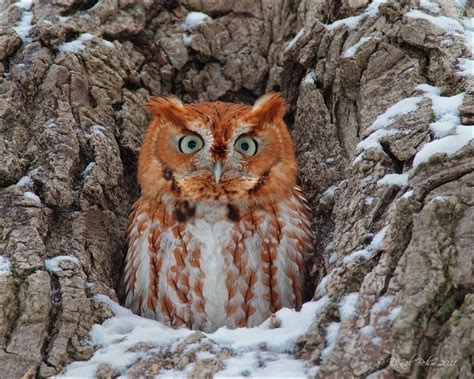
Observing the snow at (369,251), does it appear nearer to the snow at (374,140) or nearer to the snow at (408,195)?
the snow at (408,195)

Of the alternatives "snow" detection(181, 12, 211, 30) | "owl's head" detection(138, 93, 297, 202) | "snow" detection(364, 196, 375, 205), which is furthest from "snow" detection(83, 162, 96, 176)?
"snow" detection(364, 196, 375, 205)

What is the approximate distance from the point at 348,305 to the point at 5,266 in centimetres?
141

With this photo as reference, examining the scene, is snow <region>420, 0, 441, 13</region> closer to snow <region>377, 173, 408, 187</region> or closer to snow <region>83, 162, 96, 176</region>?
snow <region>377, 173, 408, 187</region>

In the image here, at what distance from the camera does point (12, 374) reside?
2.74m

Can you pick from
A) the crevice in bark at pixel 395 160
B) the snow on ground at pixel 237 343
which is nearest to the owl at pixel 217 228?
the snow on ground at pixel 237 343

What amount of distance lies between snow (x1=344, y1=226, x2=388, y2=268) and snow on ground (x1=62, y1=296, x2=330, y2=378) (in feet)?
0.60

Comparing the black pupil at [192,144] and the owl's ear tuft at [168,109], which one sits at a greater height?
the owl's ear tuft at [168,109]

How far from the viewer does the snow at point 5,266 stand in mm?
2988

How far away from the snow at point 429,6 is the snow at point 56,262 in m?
2.20

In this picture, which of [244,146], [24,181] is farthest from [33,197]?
[244,146]

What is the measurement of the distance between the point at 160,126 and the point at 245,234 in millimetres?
760

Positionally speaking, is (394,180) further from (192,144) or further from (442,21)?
(442,21)

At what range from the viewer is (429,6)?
383 cm

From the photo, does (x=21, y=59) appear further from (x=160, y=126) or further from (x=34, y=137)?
(x=160, y=126)
